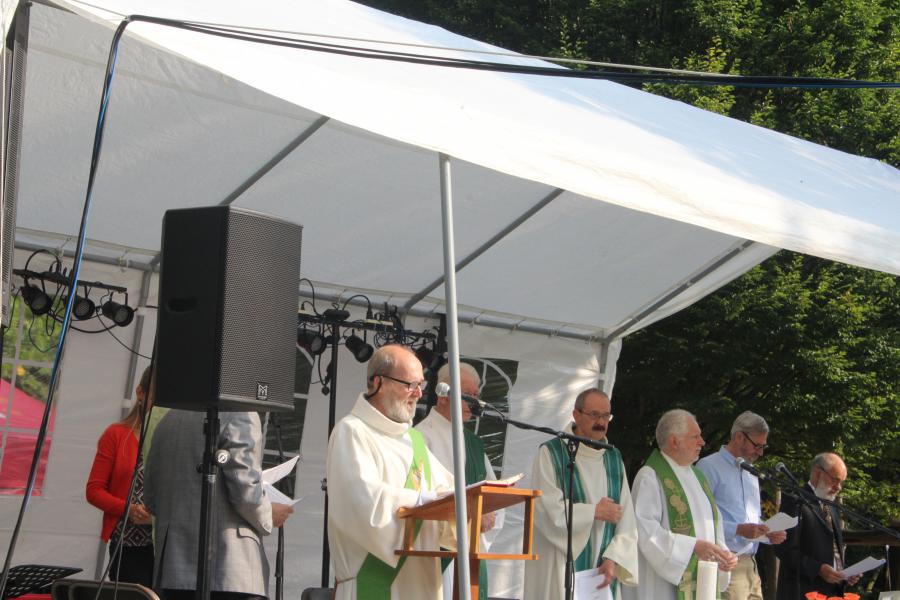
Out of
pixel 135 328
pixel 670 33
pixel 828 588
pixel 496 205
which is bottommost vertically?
pixel 828 588

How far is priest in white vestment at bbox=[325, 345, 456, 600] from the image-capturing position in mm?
4676

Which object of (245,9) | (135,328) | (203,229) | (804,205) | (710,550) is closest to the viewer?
(203,229)

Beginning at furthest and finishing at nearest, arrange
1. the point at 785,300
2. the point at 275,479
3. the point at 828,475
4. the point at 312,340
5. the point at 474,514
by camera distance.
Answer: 1. the point at 785,300
2. the point at 828,475
3. the point at 312,340
4. the point at 275,479
5. the point at 474,514


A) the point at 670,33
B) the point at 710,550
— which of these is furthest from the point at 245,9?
the point at 670,33

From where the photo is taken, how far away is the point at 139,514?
5.50m

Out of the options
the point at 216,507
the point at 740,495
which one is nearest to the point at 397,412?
the point at 216,507

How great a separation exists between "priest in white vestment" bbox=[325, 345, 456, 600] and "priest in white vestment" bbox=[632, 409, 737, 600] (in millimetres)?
2221

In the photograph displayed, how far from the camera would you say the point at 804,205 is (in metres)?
5.74

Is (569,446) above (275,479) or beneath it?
above

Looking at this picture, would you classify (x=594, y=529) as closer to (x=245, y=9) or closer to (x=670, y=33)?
(x=245, y=9)

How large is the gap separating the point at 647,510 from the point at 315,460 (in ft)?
8.25

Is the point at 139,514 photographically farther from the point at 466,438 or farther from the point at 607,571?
the point at 607,571

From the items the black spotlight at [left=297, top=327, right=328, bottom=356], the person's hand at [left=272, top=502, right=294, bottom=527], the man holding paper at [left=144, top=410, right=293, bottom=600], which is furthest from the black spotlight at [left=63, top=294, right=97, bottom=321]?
the person's hand at [left=272, top=502, right=294, bottom=527]

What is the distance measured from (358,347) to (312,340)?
34 centimetres
